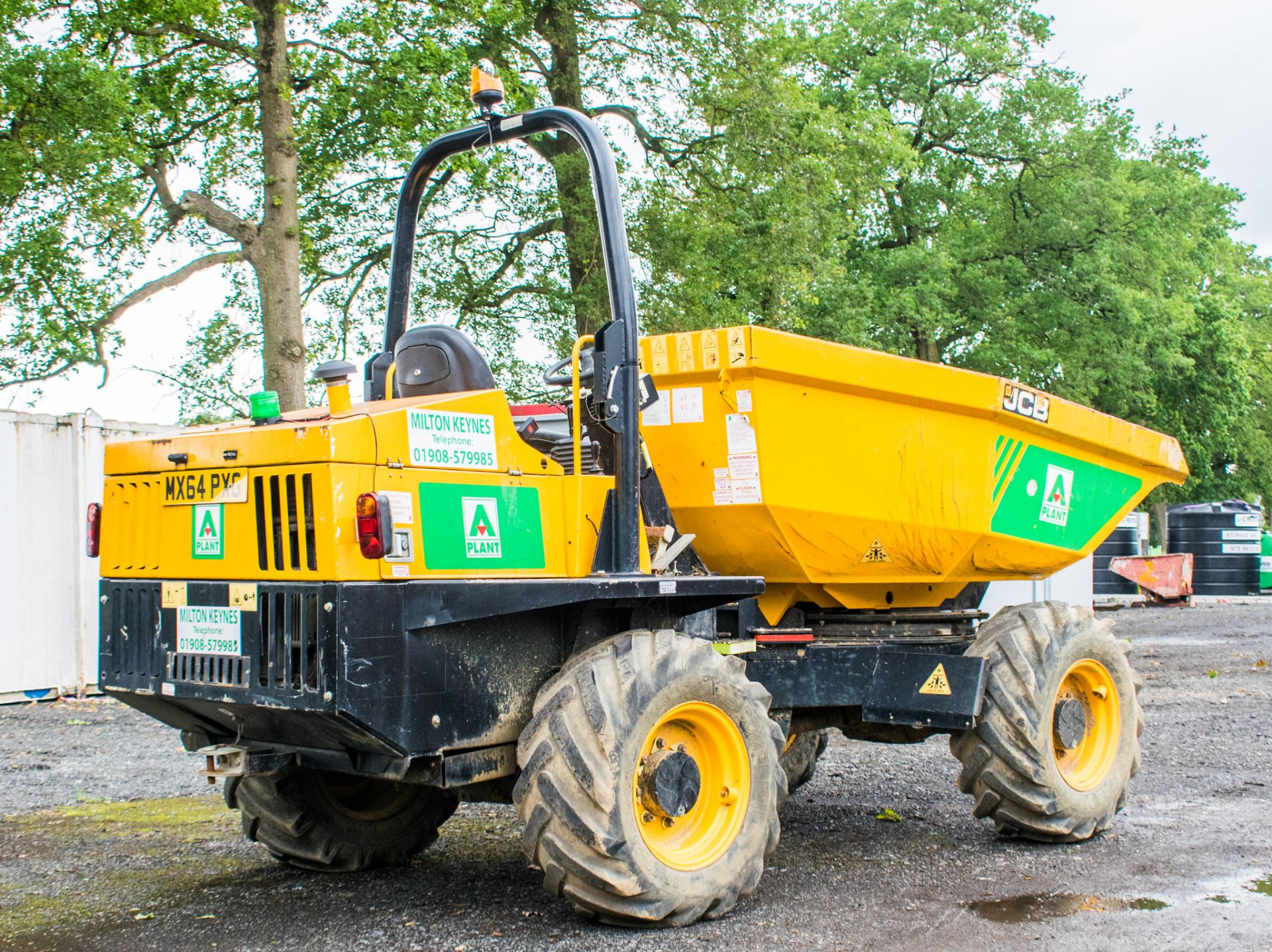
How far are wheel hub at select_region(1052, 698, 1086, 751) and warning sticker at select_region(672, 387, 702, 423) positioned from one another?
2348 mm

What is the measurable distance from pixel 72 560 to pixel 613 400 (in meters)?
8.17

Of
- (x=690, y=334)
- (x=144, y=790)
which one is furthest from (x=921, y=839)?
(x=144, y=790)

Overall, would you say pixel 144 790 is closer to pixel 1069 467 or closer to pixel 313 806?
pixel 313 806

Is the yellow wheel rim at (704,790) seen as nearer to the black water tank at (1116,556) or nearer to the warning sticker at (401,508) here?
the warning sticker at (401,508)

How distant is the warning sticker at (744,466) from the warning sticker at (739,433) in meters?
0.02

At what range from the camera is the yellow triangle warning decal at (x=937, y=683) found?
592 centimetres

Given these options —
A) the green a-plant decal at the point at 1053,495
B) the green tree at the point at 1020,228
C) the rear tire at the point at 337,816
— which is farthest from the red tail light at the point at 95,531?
the green tree at the point at 1020,228

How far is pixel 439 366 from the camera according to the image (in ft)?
15.8

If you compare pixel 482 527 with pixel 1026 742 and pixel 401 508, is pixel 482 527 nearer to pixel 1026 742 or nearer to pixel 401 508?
pixel 401 508

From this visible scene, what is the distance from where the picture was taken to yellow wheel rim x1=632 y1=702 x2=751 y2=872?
4.73 metres

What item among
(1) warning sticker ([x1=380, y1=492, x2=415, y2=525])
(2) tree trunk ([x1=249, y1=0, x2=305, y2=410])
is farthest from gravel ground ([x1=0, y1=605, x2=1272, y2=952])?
(2) tree trunk ([x1=249, y1=0, x2=305, y2=410])

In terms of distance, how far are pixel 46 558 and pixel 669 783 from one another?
826cm

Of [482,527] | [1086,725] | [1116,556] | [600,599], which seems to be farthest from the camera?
[1116,556]

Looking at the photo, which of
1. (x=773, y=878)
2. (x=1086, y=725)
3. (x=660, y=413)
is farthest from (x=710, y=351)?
(x=1086, y=725)
